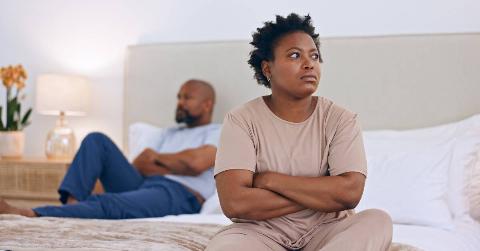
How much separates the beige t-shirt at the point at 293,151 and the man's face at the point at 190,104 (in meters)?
1.69

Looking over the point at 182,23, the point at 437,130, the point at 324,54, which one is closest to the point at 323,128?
the point at 437,130

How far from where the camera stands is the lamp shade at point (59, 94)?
4055 millimetres

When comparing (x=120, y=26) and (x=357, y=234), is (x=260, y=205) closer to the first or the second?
(x=357, y=234)

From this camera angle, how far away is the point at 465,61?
3.29m

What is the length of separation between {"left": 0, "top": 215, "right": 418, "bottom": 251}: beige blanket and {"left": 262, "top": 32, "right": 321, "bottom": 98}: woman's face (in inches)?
19.8

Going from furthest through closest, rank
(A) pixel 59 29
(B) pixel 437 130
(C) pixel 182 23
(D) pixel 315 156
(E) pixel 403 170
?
(A) pixel 59 29 → (C) pixel 182 23 → (B) pixel 437 130 → (E) pixel 403 170 → (D) pixel 315 156

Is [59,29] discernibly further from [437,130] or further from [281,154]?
[281,154]

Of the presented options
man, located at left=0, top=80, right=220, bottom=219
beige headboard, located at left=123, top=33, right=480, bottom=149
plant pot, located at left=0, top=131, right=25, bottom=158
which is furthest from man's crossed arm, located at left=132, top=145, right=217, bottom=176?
plant pot, located at left=0, top=131, right=25, bottom=158

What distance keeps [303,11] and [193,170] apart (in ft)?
3.35

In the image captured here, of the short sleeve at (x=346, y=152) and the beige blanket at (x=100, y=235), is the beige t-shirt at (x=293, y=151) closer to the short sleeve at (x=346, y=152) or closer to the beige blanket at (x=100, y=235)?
the short sleeve at (x=346, y=152)

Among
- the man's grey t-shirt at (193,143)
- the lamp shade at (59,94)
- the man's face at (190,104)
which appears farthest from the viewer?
the lamp shade at (59,94)

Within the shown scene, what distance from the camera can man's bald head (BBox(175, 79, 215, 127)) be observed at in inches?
144

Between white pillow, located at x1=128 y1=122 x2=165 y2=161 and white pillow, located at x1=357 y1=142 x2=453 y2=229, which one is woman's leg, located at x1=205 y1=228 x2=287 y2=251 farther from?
white pillow, located at x1=128 y1=122 x2=165 y2=161

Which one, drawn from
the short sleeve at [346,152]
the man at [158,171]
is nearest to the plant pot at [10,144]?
the man at [158,171]
